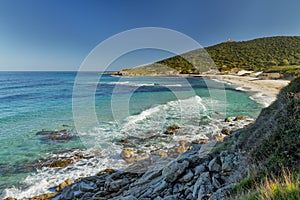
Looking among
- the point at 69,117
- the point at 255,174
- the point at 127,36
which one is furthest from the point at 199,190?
the point at 69,117

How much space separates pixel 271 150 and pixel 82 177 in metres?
7.35

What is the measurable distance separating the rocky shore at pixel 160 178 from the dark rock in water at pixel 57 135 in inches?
110

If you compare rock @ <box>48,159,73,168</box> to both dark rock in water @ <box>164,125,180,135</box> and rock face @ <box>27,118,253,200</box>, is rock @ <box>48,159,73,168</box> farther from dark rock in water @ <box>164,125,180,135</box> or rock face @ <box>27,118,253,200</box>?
dark rock in water @ <box>164,125,180,135</box>

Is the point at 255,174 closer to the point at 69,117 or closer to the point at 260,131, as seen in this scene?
the point at 260,131

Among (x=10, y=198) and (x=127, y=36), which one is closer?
(x=10, y=198)

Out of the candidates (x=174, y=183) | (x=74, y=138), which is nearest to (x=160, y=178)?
(x=174, y=183)

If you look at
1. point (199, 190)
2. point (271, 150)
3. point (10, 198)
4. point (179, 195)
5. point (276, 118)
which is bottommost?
point (10, 198)

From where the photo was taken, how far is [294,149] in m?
3.31

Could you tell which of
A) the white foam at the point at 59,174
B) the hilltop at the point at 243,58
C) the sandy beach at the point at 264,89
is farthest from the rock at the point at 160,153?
the hilltop at the point at 243,58

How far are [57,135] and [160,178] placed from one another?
Result: 10367mm

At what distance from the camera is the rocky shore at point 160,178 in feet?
14.2

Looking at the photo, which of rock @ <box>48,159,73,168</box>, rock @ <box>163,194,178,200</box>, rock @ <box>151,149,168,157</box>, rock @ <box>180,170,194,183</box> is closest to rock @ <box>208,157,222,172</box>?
rock @ <box>180,170,194,183</box>

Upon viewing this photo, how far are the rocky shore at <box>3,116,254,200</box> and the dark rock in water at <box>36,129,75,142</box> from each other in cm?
280

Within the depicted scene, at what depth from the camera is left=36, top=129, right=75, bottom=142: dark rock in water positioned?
12.1 metres
